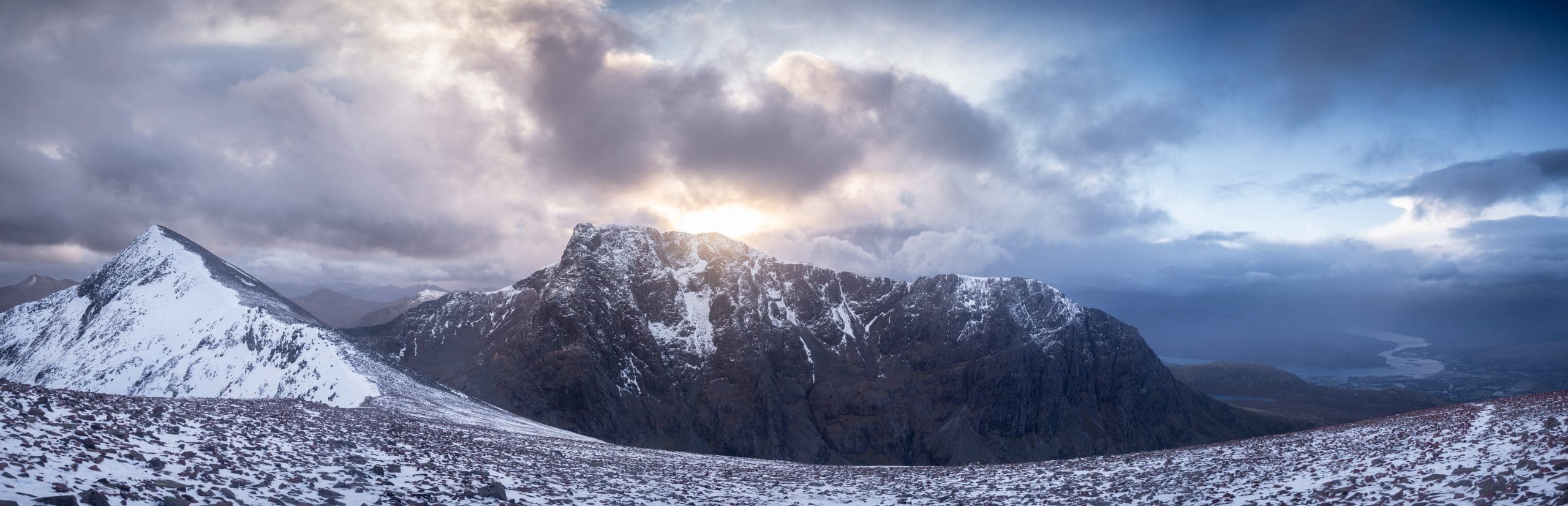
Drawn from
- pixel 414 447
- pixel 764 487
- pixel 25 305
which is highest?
pixel 25 305

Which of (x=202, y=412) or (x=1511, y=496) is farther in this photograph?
(x=202, y=412)

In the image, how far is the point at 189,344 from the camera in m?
84.3

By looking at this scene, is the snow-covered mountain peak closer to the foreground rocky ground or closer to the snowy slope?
the snowy slope

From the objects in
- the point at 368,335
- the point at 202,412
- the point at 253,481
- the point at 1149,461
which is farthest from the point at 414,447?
the point at 368,335

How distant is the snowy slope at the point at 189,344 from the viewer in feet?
228

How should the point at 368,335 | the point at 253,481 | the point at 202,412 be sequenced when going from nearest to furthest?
the point at 253,481, the point at 202,412, the point at 368,335

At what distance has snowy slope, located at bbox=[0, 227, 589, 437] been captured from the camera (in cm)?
6962

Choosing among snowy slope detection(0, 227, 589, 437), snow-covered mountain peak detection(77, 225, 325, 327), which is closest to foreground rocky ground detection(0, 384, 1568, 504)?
snowy slope detection(0, 227, 589, 437)

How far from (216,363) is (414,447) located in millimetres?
77471

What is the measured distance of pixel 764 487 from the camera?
2808 centimetres

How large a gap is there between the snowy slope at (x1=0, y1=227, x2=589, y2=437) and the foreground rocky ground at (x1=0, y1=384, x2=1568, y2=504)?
31372 mm

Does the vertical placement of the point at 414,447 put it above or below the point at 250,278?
below

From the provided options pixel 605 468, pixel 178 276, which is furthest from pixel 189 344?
pixel 605 468

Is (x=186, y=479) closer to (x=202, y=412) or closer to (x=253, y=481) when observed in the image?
(x=253, y=481)
